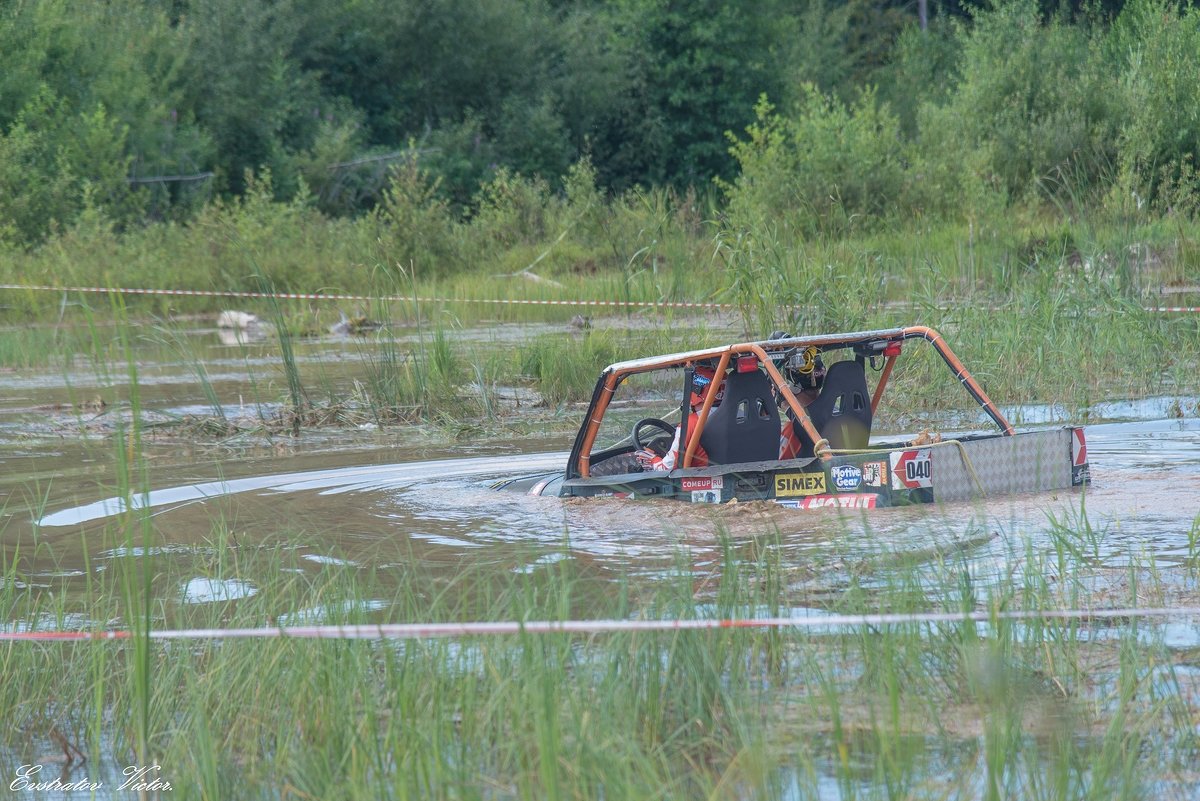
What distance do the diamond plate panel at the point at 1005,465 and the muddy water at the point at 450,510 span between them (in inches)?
4.3

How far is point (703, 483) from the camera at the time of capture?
8734 millimetres

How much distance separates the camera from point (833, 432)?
8.75 metres

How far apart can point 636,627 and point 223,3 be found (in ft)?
116

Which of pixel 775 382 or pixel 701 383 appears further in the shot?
pixel 701 383

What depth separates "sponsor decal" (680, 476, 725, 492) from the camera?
8641 millimetres

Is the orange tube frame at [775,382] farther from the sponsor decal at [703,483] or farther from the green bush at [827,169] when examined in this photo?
the green bush at [827,169]

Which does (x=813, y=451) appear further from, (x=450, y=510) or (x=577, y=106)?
(x=577, y=106)

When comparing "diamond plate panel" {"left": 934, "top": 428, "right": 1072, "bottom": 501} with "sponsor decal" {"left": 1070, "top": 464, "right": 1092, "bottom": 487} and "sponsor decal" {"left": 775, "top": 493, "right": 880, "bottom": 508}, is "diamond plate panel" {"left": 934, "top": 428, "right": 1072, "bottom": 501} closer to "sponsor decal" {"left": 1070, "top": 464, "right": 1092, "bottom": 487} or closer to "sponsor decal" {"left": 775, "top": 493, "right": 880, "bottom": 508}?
"sponsor decal" {"left": 1070, "top": 464, "right": 1092, "bottom": 487}

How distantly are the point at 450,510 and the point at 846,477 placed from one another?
2750mm

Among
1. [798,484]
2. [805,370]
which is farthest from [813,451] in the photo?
[805,370]

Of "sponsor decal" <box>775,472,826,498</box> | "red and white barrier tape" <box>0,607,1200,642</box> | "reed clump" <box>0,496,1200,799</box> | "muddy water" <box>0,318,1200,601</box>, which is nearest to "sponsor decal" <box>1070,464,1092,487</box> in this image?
"muddy water" <box>0,318,1200,601</box>

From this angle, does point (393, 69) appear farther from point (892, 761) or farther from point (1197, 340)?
point (892, 761)

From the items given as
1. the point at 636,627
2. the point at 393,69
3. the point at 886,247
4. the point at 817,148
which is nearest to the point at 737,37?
the point at 393,69

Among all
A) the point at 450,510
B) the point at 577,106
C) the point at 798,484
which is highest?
the point at 577,106
